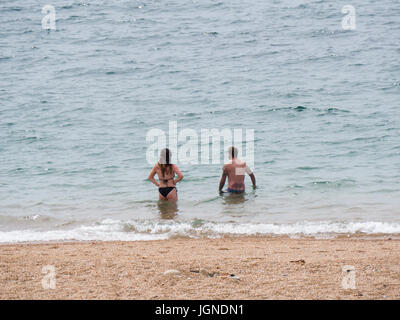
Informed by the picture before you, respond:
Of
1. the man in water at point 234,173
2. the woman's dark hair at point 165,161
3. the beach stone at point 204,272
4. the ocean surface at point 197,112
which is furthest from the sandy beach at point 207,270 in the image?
the man in water at point 234,173

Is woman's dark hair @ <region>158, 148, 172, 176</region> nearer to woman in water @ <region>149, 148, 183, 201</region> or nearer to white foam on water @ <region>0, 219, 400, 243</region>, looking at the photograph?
woman in water @ <region>149, 148, 183, 201</region>

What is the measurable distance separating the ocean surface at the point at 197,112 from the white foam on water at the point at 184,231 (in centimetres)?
4

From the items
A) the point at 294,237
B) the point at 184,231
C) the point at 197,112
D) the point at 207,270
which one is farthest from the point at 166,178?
the point at 197,112

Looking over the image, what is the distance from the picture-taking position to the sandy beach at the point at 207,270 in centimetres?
518

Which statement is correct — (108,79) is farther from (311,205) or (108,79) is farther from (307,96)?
(311,205)

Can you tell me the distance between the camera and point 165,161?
10484mm

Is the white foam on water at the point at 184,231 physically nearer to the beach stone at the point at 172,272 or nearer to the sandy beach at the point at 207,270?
the sandy beach at the point at 207,270

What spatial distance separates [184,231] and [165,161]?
2.08 metres

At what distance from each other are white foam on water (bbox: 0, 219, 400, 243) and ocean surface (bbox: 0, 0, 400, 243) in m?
0.04

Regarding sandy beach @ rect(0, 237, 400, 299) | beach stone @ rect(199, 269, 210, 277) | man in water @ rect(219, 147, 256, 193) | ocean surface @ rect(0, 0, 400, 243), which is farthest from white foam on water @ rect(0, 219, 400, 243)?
beach stone @ rect(199, 269, 210, 277)

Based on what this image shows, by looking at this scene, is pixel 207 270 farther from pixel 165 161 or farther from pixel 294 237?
pixel 165 161

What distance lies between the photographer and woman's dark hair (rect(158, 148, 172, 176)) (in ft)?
34.2

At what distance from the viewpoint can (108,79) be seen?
23.6 m
